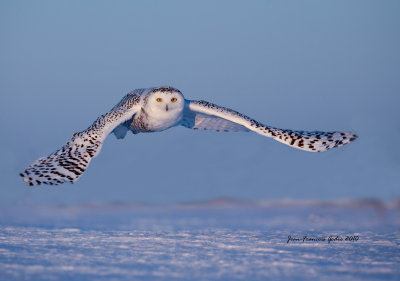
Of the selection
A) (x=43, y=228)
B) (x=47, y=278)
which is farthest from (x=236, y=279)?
(x=43, y=228)

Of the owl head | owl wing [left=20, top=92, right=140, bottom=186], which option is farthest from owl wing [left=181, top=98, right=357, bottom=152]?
owl wing [left=20, top=92, right=140, bottom=186]

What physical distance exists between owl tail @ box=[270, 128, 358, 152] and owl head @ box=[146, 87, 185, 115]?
12.0 ft

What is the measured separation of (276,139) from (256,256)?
5116 mm

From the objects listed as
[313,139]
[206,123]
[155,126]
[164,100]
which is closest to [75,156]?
[164,100]

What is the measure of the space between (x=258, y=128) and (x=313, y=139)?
204cm

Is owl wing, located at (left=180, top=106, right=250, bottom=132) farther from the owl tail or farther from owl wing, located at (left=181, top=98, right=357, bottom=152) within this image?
the owl tail

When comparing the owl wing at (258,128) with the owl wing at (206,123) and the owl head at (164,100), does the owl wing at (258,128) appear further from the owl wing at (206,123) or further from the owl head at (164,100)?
the owl head at (164,100)

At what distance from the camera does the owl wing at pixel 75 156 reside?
15859 millimetres

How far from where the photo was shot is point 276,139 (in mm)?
20703

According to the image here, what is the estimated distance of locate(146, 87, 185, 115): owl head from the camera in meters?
20.0

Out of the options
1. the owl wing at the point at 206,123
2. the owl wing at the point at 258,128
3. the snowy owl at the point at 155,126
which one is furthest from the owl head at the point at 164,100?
the owl wing at the point at 206,123

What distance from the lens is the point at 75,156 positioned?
17188 mm

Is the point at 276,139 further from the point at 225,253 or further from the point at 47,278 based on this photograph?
Answer: the point at 47,278

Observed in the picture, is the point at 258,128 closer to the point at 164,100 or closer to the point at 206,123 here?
the point at 206,123
